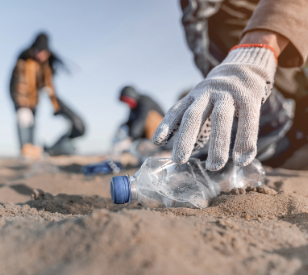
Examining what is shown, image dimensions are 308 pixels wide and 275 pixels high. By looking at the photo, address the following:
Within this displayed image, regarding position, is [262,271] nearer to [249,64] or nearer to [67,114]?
[249,64]

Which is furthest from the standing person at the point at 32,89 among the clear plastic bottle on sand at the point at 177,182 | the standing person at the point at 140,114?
the clear plastic bottle on sand at the point at 177,182

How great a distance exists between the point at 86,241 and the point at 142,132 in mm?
4867

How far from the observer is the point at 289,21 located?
158 centimetres

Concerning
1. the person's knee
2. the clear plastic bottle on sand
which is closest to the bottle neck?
the clear plastic bottle on sand

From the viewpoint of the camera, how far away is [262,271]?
2.03ft

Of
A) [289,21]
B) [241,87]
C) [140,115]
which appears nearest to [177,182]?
[241,87]

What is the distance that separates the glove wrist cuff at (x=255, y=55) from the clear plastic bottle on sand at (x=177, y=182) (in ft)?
2.41

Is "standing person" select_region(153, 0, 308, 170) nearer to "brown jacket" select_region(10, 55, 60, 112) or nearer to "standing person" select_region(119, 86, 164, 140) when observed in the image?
"standing person" select_region(119, 86, 164, 140)

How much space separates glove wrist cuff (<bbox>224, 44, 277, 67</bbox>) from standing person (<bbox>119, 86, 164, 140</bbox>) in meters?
3.96

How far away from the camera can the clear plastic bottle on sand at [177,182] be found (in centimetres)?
141

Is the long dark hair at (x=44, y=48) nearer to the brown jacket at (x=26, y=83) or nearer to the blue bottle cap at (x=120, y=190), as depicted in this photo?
the brown jacket at (x=26, y=83)

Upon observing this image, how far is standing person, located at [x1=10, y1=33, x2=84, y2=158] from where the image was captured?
623 cm

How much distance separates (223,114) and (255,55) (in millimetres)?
522

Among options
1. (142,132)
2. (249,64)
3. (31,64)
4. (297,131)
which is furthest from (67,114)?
(249,64)
